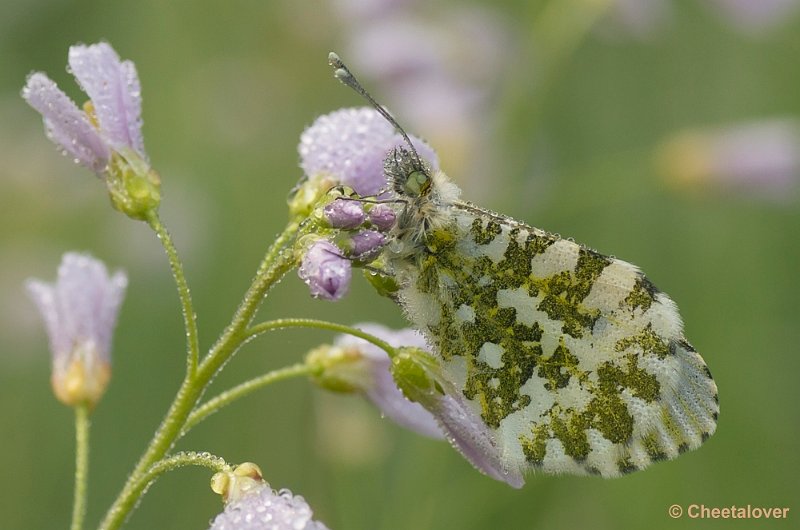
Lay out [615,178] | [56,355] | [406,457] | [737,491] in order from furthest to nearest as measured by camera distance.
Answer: [615,178] < [406,457] < [737,491] < [56,355]

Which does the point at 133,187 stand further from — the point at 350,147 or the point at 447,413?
the point at 447,413

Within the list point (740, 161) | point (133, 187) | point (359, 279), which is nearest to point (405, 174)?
point (133, 187)

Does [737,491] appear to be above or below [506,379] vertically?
above

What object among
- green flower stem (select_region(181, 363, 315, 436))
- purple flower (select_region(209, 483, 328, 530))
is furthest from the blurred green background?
purple flower (select_region(209, 483, 328, 530))

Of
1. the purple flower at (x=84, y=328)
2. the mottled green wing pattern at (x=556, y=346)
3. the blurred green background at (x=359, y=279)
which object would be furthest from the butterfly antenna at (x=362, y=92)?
the blurred green background at (x=359, y=279)

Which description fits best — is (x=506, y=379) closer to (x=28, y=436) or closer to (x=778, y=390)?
(x=778, y=390)

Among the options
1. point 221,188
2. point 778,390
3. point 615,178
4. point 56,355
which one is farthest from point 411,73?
point 56,355
